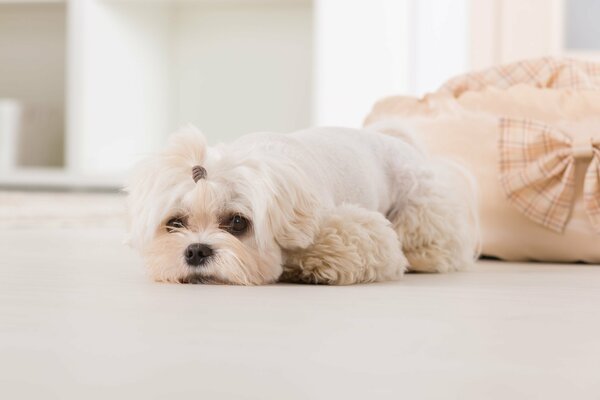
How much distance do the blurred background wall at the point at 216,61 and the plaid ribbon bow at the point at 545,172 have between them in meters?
1.87

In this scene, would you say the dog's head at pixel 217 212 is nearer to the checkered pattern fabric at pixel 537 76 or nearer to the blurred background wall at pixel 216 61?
the checkered pattern fabric at pixel 537 76

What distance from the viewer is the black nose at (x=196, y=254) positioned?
1.34 m

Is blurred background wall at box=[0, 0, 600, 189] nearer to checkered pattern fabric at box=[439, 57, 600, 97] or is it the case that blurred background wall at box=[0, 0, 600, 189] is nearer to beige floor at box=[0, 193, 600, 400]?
checkered pattern fabric at box=[439, 57, 600, 97]

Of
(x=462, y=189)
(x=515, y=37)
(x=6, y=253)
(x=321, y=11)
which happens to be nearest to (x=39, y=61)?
(x=321, y=11)

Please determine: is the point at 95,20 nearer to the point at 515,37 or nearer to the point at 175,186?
the point at 515,37

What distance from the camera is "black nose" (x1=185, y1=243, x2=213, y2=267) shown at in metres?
1.34

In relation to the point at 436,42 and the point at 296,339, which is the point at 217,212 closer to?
the point at 296,339

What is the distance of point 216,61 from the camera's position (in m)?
4.62

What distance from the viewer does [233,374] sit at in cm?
78

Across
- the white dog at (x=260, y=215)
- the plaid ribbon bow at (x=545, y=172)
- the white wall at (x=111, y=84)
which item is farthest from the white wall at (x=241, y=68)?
the white dog at (x=260, y=215)

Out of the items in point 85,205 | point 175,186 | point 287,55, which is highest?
point 287,55

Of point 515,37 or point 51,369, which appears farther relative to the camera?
point 515,37

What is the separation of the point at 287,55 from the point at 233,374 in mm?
3845

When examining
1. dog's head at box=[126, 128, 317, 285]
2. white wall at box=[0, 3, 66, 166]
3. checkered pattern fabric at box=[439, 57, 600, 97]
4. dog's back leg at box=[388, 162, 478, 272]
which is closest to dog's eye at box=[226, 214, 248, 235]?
dog's head at box=[126, 128, 317, 285]
